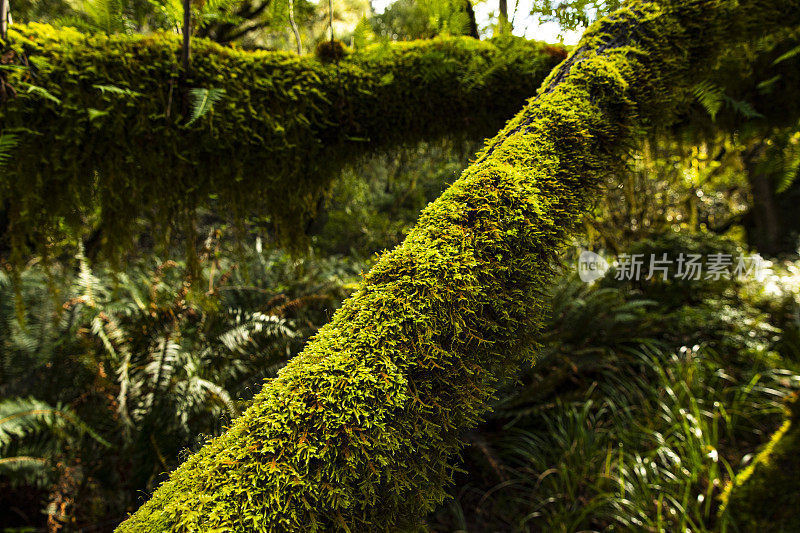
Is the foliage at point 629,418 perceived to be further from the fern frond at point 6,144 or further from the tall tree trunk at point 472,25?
the fern frond at point 6,144

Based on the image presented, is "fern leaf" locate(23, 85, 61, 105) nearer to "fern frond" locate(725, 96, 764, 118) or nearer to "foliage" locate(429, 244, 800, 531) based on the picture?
"foliage" locate(429, 244, 800, 531)

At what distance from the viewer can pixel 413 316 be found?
75 centimetres

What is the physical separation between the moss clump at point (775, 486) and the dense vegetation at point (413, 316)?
1 cm

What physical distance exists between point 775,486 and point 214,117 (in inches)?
139

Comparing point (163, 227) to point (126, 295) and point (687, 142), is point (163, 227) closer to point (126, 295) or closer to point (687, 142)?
point (126, 295)

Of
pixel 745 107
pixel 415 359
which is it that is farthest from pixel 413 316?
pixel 745 107

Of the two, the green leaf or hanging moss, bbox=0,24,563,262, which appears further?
hanging moss, bbox=0,24,563,262

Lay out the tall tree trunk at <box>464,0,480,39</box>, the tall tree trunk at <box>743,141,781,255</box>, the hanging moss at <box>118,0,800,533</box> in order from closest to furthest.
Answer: the hanging moss at <box>118,0,800,533</box>
the tall tree trunk at <box>464,0,480,39</box>
the tall tree trunk at <box>743,141,781,255</box>

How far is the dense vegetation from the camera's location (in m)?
0.71

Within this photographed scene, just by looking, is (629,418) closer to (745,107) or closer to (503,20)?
(745,107)

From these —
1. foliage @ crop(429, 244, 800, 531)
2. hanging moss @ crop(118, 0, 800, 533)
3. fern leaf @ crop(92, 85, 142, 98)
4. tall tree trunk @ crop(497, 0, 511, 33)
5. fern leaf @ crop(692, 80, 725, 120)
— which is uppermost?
tall tree trunk @ crop(497, 0, 511, 33)

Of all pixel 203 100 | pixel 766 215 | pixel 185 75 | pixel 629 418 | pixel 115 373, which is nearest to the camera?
pixel 203 100

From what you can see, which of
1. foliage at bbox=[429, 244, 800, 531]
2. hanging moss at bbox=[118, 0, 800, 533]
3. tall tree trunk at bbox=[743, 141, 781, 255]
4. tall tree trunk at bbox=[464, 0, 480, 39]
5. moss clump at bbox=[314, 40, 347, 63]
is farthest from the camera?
tall tree trunk at bbox=[743, 141, 781, 255]

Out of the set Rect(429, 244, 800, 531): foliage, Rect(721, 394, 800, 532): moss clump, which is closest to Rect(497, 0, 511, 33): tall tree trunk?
Rect(429, 244, 800, 531): foliage
